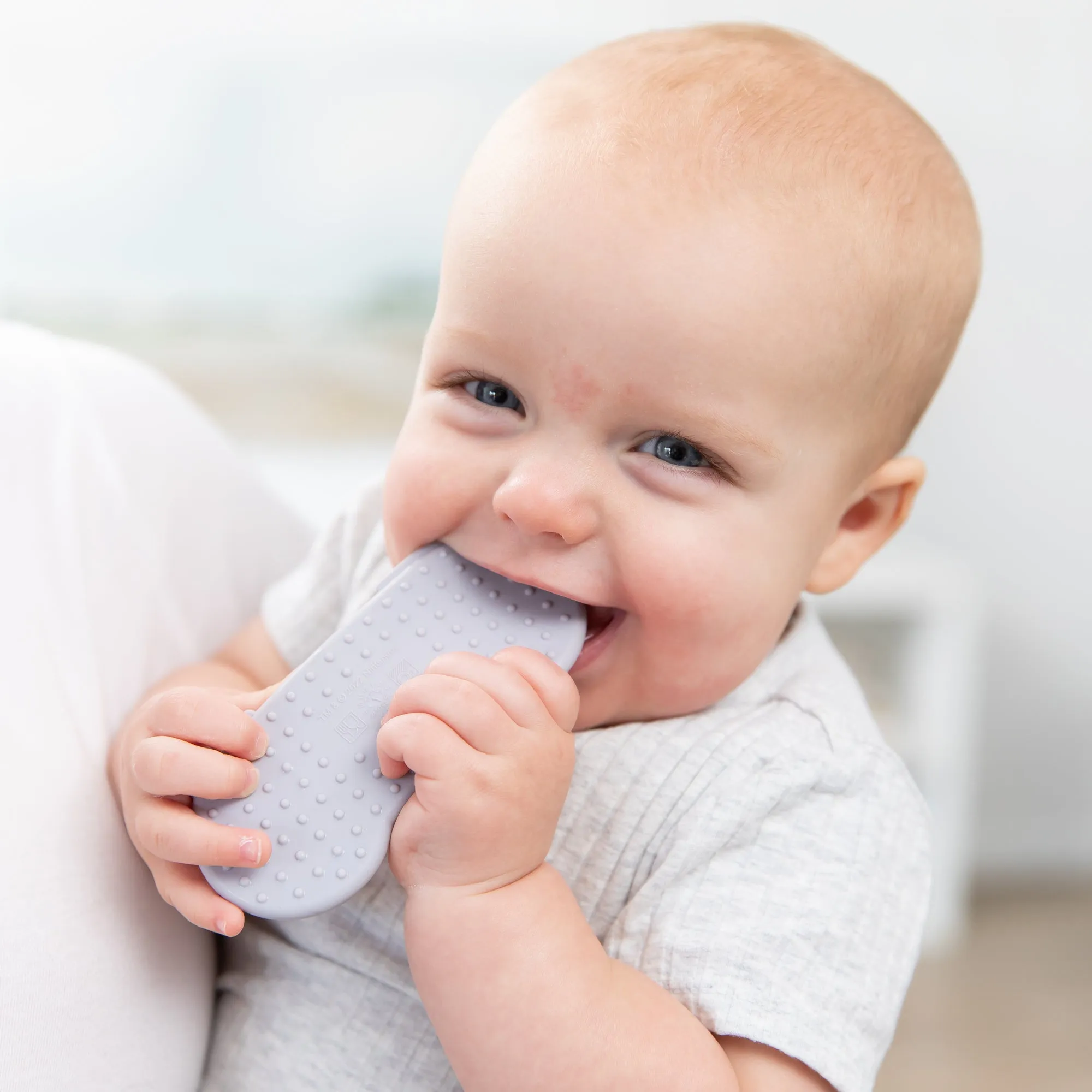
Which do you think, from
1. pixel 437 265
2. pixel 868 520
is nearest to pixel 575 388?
pixel 868 520

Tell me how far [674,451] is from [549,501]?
0.08 metres

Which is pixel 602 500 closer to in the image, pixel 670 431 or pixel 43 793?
pixel 670 431

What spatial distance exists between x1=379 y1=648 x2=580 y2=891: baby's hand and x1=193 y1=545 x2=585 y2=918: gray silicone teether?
0.02m

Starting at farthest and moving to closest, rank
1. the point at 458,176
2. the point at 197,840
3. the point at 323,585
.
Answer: the point at 458,176 < the point at 323,585 < the point at 197,840

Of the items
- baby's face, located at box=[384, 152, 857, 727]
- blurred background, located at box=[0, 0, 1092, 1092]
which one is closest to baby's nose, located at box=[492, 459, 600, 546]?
baby's face, located at box=[384, 152, 857, 727]

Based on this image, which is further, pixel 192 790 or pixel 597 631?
pixel 597 631

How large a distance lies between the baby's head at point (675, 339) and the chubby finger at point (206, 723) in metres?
0.15

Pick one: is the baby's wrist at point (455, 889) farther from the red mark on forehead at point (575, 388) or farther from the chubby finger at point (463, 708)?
the red mark on forehead at point (575, 388)

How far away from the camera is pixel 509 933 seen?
2.01 feet

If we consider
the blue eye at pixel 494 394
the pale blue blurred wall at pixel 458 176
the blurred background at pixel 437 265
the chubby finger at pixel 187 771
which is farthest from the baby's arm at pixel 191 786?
the pale blue blurred wall at pixel 458 176

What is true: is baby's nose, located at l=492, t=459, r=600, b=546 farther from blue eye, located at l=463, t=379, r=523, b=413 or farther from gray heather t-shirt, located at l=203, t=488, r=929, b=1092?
gray heather t-shirt, located at l=203, t=488, r=929, b=1092

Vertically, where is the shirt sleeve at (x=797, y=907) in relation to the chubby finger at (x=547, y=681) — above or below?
below

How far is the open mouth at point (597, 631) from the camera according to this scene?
0.72 meters

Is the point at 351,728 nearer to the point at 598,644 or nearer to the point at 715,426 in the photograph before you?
the point at 598,644
